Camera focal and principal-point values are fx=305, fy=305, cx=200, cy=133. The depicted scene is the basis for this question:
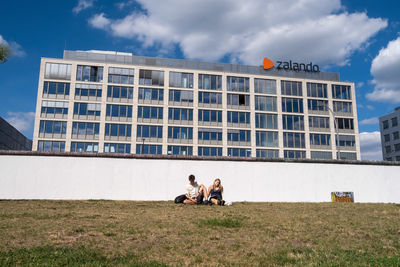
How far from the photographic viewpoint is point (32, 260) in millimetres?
3719

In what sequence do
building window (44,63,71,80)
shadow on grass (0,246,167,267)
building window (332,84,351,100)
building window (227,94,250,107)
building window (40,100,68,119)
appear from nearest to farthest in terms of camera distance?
1. shadow on grass (0,246,167,267)
2. building window (40,100,68,119)
3. building window (44,63,71,80)
4. building window (227,94,250,107)
5. building window (332,84,351,100)

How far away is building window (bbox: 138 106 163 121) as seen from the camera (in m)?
48.9

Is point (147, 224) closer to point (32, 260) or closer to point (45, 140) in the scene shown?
point (32, 260)

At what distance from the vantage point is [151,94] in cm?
5003

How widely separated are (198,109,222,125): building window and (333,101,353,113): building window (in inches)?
835

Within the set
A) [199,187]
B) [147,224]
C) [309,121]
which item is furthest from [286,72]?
[147,224]

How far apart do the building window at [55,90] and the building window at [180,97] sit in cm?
1634

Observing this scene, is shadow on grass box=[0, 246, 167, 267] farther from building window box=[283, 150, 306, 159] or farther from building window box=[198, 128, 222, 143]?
building window box=[283, 150, 306, 159]

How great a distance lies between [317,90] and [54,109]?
44.4 meters

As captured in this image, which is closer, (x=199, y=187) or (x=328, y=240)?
(x=328, y=240)

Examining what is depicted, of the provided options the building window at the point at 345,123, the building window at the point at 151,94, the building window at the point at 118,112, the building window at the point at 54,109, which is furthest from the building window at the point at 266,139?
the building window at the point at 54,109

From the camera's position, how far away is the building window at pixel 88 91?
47812mm

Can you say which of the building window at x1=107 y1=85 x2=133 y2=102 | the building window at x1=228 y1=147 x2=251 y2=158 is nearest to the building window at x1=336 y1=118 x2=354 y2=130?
the building window at x1=228 y1=147 x2=251 y2=158

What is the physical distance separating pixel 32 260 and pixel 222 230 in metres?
3.32
